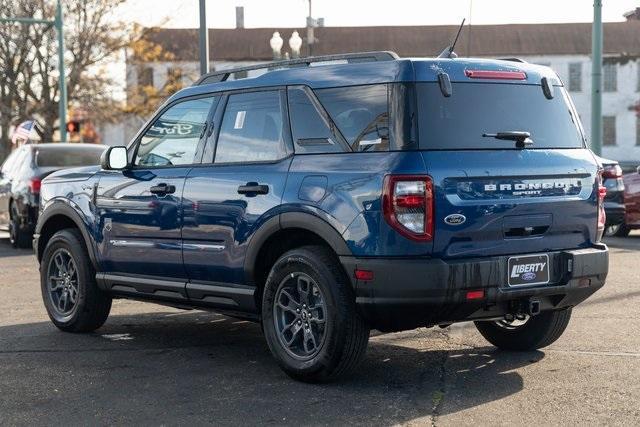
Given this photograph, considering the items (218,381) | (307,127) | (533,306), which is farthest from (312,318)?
(533,306)

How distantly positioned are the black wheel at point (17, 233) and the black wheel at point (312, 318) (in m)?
10.6

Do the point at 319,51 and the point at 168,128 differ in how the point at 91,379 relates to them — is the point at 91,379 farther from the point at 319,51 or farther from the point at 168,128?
the point at 319,51

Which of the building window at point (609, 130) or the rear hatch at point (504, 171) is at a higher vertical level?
the rear hatch at point (504, 171)

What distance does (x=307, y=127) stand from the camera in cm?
654

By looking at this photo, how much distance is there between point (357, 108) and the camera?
627cm

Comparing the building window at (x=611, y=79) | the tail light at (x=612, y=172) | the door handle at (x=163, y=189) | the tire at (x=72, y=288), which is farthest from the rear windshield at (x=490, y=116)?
the building window at (x=611, y=79)

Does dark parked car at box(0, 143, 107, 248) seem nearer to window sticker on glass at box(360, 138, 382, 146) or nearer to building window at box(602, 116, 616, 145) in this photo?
window sticker on glass at box(360, 138, 382, 146)

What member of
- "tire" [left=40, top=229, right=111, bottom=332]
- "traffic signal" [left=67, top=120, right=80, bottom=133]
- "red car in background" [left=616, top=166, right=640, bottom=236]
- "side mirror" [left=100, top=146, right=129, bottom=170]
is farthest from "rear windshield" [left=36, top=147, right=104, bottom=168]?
"traffic signal" [left=67, top=120, right=80, bottom=133]

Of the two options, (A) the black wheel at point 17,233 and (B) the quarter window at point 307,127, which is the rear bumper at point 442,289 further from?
(A) the black wheel at point 17,233

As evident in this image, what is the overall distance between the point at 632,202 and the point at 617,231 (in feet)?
2.62

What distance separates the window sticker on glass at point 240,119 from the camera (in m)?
7.04

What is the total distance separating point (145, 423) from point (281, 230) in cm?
150

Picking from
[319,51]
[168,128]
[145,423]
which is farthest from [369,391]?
[319,51]

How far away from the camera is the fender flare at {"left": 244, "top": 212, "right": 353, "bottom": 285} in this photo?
608 centimetres
